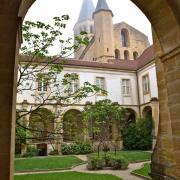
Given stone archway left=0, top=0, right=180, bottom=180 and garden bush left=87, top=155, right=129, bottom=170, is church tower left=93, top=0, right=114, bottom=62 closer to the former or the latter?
garden bush left=87, top=155, right=129, bottom=170

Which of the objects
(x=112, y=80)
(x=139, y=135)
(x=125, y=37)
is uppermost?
(x=125, y=37)

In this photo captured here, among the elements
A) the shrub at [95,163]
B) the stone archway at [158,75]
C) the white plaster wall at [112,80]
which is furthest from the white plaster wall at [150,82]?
the stone archway at [158,75]

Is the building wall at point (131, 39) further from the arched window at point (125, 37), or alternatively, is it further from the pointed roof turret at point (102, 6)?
the pointed roof turret at point (102, 6)

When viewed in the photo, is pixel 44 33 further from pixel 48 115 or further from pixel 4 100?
pixel 4 100

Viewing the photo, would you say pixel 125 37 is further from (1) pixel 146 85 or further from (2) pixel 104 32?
(1) pixel 146 85

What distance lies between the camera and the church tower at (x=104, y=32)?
36.8 m

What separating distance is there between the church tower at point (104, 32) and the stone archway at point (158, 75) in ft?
104

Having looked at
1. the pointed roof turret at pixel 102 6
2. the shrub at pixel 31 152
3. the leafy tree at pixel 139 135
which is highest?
the pointed roof turret at pixel 102 6

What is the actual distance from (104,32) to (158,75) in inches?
1290

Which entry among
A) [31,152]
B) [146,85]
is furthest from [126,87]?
[31,152]

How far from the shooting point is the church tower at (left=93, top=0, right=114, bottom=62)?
36.8 metres

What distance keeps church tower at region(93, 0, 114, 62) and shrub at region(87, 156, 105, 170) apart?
22.9 m

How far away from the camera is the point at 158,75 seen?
503cm

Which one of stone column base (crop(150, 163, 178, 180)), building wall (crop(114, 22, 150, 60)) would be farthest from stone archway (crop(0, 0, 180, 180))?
building wall (crop(114, 22, 150, 60))
